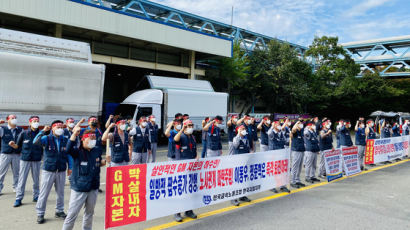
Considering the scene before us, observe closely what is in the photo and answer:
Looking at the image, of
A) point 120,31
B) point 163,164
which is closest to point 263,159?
point 163,164

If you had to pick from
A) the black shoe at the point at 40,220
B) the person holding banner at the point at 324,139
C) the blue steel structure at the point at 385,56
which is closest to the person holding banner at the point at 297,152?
the person holding banner at the point at 324,139

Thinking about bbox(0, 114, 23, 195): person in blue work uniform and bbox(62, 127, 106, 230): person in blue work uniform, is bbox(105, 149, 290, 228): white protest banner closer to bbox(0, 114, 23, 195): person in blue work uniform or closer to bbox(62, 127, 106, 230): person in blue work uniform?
bbox(62, 127, 106, 230): person in blue work uniform

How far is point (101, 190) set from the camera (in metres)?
7.38

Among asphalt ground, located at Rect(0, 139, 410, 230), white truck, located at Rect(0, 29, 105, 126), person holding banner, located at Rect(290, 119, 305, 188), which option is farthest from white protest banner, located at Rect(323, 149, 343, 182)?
white truck, located at Rect(0, 29, 105, 126)

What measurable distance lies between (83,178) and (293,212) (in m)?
4.17

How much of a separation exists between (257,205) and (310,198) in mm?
1517

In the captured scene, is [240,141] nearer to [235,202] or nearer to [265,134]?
[235,202]

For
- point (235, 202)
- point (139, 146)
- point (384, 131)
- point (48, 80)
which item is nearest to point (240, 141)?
point (235, 202)

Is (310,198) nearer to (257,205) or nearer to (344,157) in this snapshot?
(257,205)

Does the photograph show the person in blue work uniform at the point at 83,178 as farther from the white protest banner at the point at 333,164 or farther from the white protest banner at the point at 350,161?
the white protest banner at the point at 350,161

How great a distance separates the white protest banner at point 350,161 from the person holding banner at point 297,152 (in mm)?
1943

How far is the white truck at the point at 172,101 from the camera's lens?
53.4 ft

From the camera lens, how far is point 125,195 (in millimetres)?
4695

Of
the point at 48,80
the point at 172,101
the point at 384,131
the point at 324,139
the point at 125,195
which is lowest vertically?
the point at 125,195
